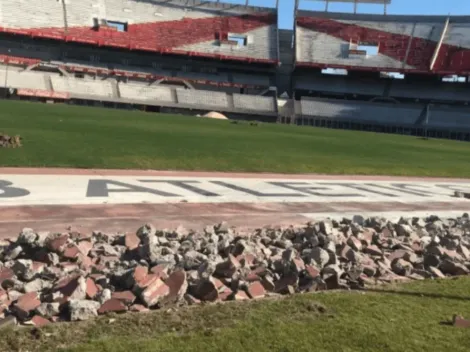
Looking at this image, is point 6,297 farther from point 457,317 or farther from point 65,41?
point 65,41

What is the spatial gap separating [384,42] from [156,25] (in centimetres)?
3420

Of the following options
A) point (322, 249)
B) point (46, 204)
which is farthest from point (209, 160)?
point (322, 249)

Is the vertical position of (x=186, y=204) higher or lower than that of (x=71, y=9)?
lower

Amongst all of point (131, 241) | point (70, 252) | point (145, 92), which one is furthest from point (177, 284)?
point (145, 92)

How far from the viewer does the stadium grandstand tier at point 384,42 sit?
74.1 metres

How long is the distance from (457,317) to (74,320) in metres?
3.15

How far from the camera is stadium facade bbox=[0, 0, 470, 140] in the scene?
69188 millimetres

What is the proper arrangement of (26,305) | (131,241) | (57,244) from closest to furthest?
(26,305) < (57,244) < (131,241)

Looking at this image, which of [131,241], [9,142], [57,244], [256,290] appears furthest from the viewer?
[9,142]

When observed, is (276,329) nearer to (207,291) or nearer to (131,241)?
(207,291)

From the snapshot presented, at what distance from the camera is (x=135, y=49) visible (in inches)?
2852

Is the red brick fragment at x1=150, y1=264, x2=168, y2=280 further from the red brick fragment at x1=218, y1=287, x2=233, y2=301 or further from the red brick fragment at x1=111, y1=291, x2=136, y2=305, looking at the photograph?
the red brick fragment at x1=218, y1=287, x2=233, y2=301

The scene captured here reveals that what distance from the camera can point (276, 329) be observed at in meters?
4.08

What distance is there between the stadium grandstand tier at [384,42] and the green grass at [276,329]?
73.1 m
